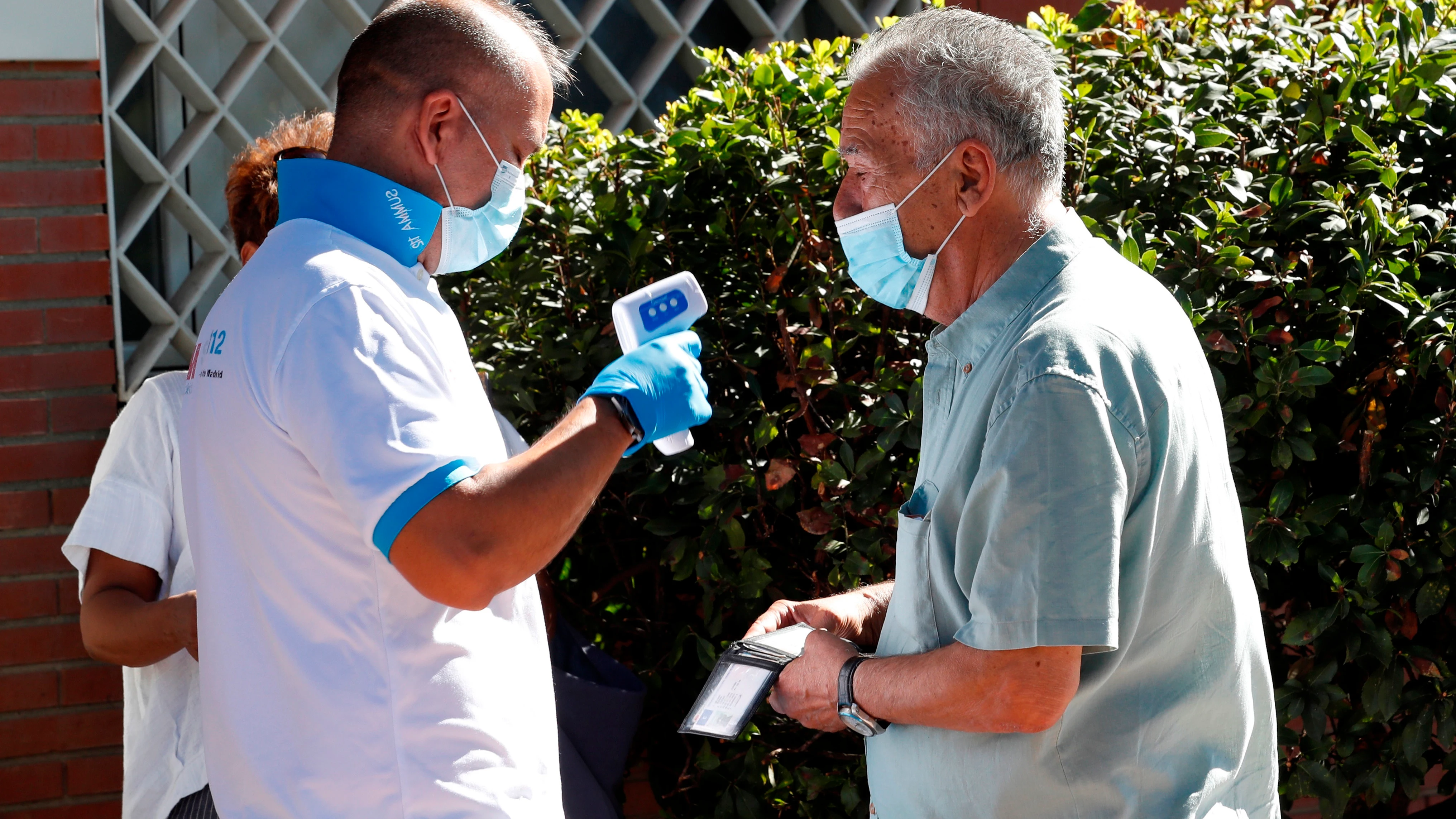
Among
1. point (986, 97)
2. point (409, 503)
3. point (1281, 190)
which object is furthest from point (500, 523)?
point (1281, 190)

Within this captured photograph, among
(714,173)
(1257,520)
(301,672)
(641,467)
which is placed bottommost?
(641,467)

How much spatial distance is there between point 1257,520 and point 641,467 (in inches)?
54.9

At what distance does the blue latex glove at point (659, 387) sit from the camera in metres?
1.70

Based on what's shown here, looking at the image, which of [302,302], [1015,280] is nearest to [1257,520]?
[1015,280]

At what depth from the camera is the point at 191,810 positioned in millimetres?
2180

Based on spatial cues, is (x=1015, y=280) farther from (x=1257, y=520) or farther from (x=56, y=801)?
(x=56, y=801)

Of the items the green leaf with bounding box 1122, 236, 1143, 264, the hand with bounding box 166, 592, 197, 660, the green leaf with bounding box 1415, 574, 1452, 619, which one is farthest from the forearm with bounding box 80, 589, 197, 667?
the green leaf with bounding box 1415, 574, 1452, 619

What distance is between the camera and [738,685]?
6.28ft

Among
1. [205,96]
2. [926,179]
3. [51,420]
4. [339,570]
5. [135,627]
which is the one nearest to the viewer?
[339,570]

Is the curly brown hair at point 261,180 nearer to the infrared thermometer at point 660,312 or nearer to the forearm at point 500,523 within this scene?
the infrared thermometer at point 660,312

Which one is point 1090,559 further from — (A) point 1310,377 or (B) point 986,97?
(A) point 1310,377

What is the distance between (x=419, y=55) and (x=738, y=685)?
3.63 ft

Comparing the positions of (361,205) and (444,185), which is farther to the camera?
(444,185)

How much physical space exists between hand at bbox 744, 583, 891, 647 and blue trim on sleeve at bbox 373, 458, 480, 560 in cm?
73
